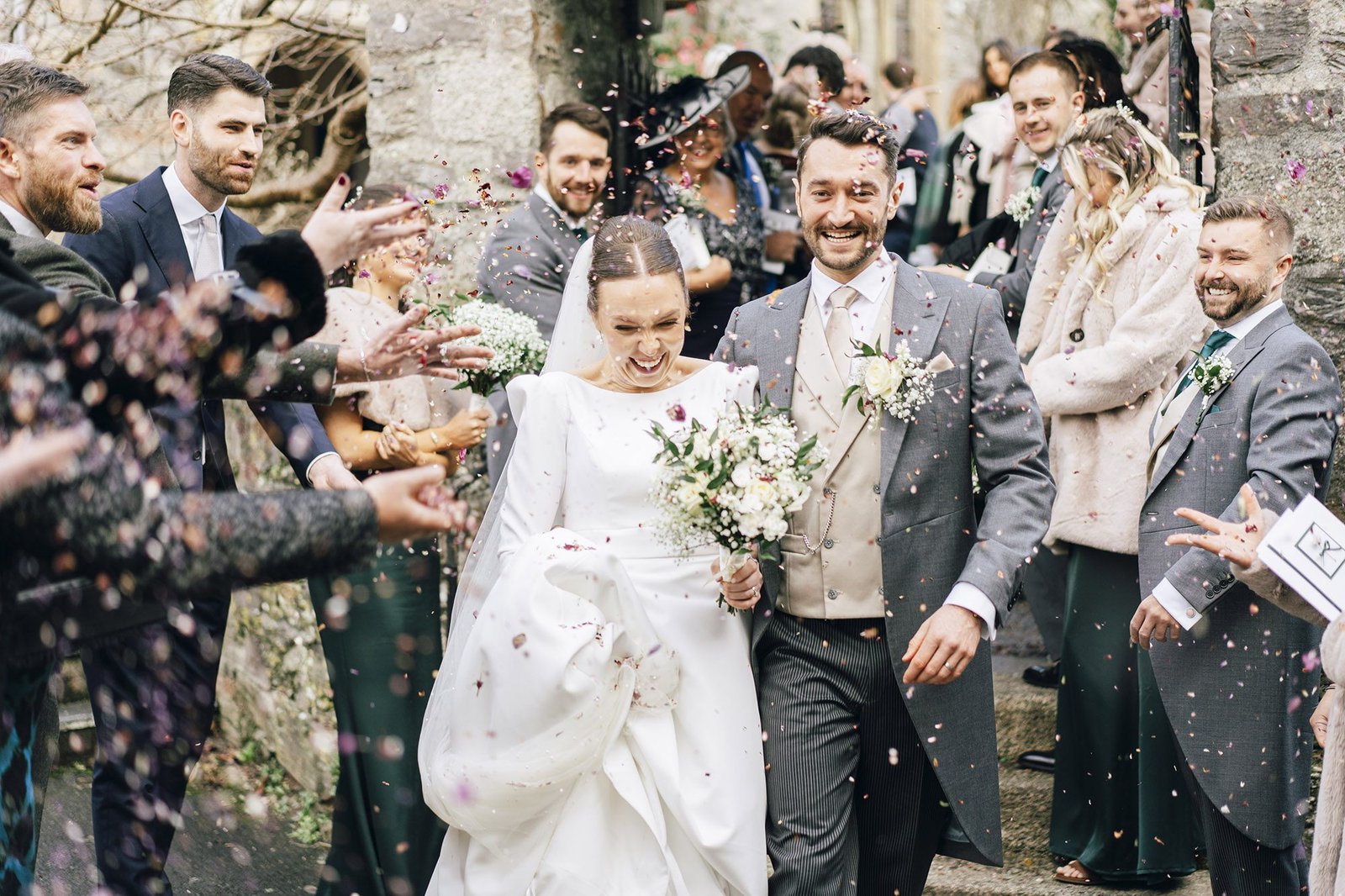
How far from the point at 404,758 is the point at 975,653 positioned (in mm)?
2037

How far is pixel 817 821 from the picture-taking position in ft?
12.0

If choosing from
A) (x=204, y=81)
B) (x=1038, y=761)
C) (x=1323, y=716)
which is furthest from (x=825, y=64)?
(x=1323, y=716)

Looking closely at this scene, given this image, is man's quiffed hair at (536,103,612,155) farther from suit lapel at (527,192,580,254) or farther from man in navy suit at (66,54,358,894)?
man in navy suit at (66,54,358,894)

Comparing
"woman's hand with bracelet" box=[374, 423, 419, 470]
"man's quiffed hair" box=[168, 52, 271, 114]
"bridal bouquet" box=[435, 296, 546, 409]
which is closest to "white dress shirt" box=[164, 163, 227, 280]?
"man's quiffed hair" box=[168, 52, 271, 114]

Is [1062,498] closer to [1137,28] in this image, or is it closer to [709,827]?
[709,827]

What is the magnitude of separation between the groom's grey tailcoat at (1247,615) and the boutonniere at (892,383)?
0.88m

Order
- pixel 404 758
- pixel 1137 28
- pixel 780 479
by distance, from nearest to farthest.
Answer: pixel 780 479 → pixel 404 758 → pixel 1137 28

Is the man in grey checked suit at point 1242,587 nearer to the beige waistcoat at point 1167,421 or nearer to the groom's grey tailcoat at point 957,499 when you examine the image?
the beige waistcoat at point 1167,421

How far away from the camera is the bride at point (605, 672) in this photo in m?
3.61

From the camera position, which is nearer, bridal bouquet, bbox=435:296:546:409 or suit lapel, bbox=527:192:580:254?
bridal bouquet, bbox=435:296:546:409

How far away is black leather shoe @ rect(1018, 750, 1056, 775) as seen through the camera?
524 centimetres

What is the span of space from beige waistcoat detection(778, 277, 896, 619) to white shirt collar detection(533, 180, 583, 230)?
1.99 m

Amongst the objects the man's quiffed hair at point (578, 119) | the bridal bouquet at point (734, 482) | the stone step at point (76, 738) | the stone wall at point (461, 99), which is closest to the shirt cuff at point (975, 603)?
the bridal bouquet at point (734, 482)

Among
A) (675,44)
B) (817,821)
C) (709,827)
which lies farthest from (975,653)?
(675,44)
